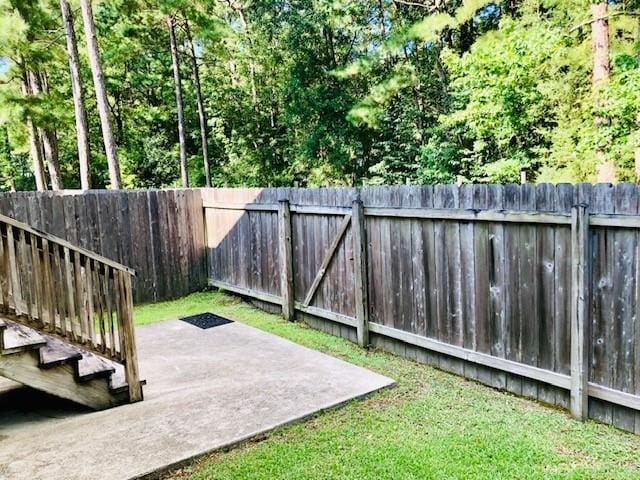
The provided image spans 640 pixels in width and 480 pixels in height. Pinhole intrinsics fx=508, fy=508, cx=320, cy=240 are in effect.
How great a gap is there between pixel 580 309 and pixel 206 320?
14.4ft

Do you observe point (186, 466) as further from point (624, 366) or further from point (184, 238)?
point (184, 238)

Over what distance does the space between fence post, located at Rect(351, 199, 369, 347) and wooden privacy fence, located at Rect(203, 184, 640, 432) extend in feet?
0.03

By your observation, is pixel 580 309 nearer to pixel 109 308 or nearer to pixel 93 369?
pixel 109 308

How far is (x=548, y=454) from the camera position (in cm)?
281

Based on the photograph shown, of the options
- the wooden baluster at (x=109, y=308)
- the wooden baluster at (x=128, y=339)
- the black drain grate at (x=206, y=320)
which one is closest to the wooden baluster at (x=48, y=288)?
the wooden baluster at (x=109, y=308)

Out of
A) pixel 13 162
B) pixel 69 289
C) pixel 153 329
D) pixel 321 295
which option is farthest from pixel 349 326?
pixel 13 162

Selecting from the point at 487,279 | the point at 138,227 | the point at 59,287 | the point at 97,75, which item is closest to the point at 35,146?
the point at 97,75

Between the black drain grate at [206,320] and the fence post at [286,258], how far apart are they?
2.47ft

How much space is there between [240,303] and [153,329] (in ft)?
4.85

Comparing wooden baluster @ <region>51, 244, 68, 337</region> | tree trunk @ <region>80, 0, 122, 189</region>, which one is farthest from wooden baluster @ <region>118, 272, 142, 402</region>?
tree trunk @ <region>80, 0, 122, 189</region>

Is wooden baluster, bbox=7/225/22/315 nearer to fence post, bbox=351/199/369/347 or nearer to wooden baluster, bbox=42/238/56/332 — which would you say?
wooden baluster, bbox=42/238/56/332

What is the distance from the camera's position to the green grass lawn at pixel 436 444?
2.69m

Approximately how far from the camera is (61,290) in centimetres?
359

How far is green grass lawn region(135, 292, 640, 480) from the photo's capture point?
269 centimetres
